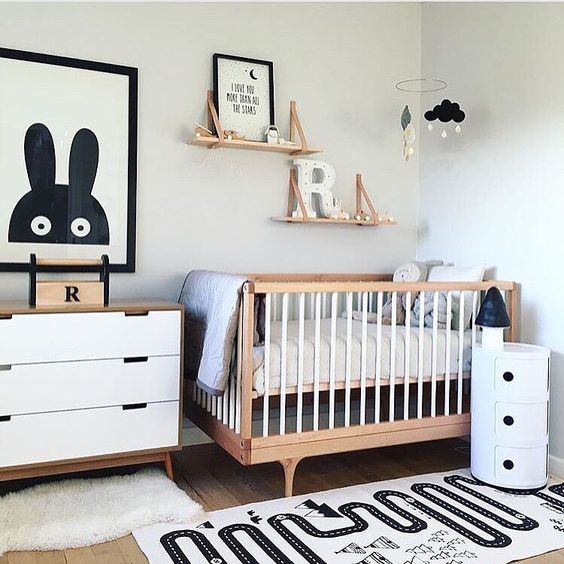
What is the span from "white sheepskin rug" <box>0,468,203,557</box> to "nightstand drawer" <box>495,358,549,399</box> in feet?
4.08

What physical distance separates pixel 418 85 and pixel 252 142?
115cm

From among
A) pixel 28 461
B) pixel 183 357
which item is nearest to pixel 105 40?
pixel 183 357

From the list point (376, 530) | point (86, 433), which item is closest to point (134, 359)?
point (86, 433)

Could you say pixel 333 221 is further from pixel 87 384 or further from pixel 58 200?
pixel 87 384

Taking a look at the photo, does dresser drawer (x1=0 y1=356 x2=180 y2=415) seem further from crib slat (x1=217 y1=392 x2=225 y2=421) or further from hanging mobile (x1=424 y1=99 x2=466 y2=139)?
hanging mobile (x1=424 y1=99 x2=466 y2=139)

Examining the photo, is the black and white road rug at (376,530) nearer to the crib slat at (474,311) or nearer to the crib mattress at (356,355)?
the crib mattress at (356,355)

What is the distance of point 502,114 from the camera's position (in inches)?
117

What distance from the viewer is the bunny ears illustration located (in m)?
2.66

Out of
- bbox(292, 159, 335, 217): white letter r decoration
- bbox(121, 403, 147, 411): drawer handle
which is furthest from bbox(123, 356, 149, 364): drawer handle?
bbox(292, 159, 335, 217): white letter r decoration

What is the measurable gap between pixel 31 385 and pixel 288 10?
2.17m

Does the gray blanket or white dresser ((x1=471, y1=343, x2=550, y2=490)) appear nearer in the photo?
the gray blanket

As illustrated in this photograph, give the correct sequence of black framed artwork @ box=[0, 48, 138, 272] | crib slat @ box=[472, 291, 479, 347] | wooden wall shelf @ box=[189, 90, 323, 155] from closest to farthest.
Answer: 1. black framed artwork @ box=[0, 48, 138, 272]
2. crib slat @ box=[472, 291, 479, 347]
3. wooden wall shelf @ box=[189, 90, 323, 155]

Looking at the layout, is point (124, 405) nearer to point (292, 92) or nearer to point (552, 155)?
point (292, 92)

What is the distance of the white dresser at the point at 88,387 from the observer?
7.29 ft
